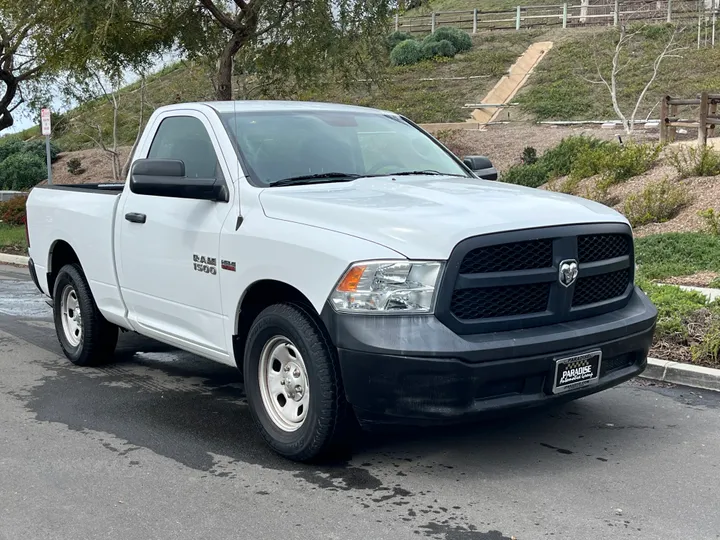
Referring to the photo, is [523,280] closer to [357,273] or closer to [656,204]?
[357,273]

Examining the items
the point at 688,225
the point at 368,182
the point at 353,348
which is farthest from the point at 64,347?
the point at 688,225

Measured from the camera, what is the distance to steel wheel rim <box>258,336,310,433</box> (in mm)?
5070

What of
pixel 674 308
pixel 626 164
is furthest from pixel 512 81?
pixel 674 308

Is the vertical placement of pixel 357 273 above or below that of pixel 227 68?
below

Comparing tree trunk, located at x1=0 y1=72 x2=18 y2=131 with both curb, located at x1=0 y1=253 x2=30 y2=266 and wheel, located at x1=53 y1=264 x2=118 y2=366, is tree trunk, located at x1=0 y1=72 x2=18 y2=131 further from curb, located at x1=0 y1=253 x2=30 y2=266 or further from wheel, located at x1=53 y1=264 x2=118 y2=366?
wheel, located at x1=53 y1=264 x2=118 y2=366

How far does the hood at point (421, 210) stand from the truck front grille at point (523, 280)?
0.07 metres

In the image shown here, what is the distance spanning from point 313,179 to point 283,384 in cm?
133

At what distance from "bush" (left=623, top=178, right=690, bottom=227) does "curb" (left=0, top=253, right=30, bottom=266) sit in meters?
10.2

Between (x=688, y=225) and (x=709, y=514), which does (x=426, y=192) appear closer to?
(x=709, y=514)

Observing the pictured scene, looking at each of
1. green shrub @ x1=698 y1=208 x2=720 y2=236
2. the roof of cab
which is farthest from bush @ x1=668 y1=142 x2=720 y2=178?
the roof of cab

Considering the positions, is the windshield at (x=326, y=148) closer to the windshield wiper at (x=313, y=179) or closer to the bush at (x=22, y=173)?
the windshield wiper at (x=313, y=179)

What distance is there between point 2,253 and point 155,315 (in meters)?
12.6

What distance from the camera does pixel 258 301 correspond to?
214 inches

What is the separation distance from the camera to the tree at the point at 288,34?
1648cm
